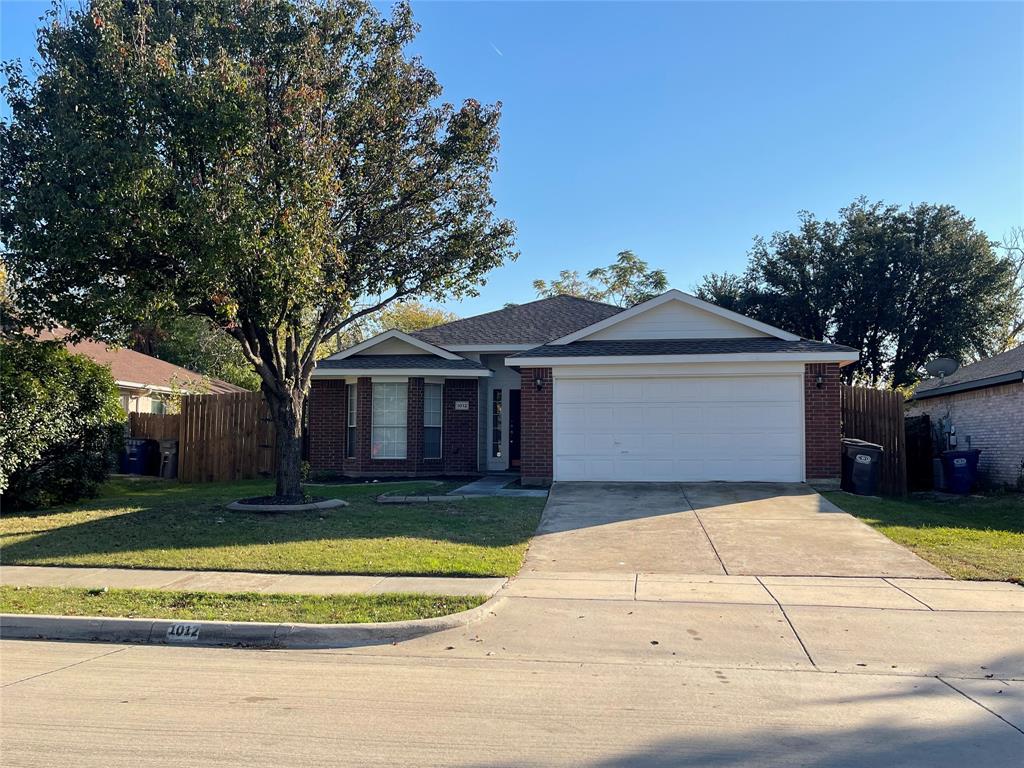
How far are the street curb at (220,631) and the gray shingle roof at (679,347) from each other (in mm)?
9000

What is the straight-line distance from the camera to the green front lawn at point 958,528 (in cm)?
833

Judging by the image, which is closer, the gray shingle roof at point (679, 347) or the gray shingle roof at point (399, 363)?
the gray shingle roof at point (679, 347)

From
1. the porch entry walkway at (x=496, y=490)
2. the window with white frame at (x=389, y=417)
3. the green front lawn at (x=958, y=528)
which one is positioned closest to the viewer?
the green front lawn at (x=958, y=528)

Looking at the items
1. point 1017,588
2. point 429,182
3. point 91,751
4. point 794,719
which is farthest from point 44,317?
point 1017,588

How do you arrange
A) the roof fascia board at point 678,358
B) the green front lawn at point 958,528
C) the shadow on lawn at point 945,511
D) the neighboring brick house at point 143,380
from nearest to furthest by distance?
the green front lawn at point 958,528
the shadow on lawn at point 945,511
the roof fascia board at point 678,358
the neighboring brick house at point 143,380

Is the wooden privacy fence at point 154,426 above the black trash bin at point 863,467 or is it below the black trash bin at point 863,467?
above

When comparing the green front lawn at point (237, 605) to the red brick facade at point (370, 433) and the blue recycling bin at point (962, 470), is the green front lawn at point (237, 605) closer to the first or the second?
the red brick facade at point (370, 433)

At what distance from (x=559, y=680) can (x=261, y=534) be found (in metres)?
6.50

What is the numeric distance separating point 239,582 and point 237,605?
1075mm

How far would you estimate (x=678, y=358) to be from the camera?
1450 cm

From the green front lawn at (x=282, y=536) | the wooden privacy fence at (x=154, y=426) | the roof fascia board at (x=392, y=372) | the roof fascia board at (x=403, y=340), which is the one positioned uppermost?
the roof fascia board at (x=403, y=340)

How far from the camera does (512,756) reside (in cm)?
393

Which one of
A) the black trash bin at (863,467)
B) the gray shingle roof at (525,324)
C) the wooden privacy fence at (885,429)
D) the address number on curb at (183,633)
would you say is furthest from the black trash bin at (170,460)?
the wooden privacy fence at (885,429)

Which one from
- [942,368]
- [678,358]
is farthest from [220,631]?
[942,368]
